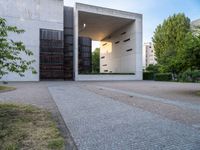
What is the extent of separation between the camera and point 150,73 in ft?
116

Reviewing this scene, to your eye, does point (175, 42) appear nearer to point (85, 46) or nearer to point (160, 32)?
point (160, 32)

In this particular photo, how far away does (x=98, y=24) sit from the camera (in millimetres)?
35469

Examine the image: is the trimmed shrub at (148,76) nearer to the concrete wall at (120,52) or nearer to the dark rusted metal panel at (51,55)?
the concrete wall at (120,52)

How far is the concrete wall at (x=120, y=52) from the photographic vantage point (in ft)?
115

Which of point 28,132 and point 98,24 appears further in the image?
point 98,24

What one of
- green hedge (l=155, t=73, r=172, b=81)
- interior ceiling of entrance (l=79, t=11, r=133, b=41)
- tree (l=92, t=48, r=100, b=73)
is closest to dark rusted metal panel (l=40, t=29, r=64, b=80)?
interior ceiling of entrance (l=79, t=11, r=133, b=41)

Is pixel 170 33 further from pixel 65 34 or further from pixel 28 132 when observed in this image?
pixel 28 132

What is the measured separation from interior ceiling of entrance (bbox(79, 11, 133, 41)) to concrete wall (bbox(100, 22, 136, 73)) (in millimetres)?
1415

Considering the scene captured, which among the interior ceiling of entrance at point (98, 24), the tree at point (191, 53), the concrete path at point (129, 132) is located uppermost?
the interior ceiling of entrance at point (98, 24)

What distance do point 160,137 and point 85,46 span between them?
3278 centimetres

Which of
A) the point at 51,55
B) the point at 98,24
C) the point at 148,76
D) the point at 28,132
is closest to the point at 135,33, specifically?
the point at 98,24

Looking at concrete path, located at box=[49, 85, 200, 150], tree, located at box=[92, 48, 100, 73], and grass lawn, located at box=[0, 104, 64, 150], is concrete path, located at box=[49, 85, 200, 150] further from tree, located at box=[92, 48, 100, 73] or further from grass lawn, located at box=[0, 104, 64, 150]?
tree, located at box=[92, 48, 100, 73]

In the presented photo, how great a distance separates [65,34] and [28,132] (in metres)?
27.6

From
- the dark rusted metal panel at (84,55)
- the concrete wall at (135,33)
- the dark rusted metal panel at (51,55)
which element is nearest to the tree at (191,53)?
the concrete wall at (135,33)
